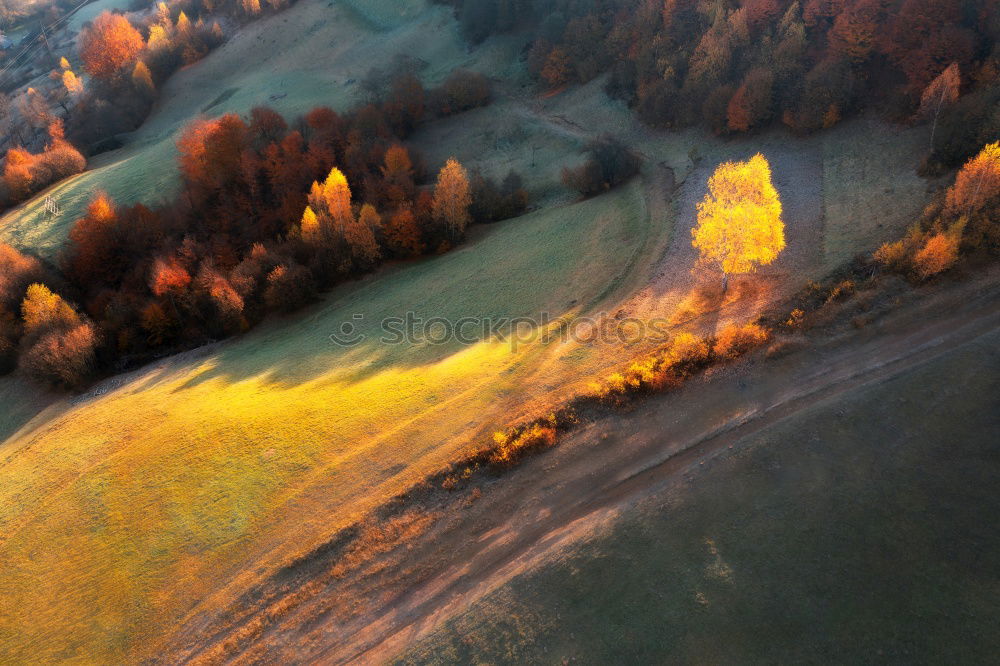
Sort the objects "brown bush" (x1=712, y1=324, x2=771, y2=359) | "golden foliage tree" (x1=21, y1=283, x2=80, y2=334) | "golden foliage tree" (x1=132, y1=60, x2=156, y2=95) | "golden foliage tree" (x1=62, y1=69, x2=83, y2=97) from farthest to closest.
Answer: "golden foliage tree" (x1=62, y1=69, x2=83, y2=97) < "golden foliage tree" (x1=132, y1=60, x2=156, y2=95) < "golden foliage tree" (x1=21, y1=283, x2=80, y2=334) < "brown bush" (x1=712, y1=324, x2=771, y2=359)

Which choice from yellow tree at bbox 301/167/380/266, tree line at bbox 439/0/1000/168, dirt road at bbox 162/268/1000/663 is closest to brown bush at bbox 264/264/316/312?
yellow tree at bbox 301/167/380/266

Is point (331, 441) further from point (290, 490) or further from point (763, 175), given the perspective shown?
point (763, 175)

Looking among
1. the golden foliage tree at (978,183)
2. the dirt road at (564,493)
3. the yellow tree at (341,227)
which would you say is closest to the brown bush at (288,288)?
the yellow tree at (341,227)

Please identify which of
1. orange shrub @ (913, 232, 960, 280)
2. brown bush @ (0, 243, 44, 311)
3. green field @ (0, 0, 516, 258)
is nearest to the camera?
orange shrub @ (913, 232, 960, 280)

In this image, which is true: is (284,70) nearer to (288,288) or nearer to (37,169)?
(37,169)

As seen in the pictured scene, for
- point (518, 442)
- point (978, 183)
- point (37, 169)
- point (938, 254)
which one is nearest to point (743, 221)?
point (938, 254)

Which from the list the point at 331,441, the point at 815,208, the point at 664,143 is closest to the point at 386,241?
the point at 331,441

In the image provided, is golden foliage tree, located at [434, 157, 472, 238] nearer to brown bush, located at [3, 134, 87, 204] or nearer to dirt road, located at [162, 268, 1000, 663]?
dirt road, located at [162, 268, 1000, 663]
